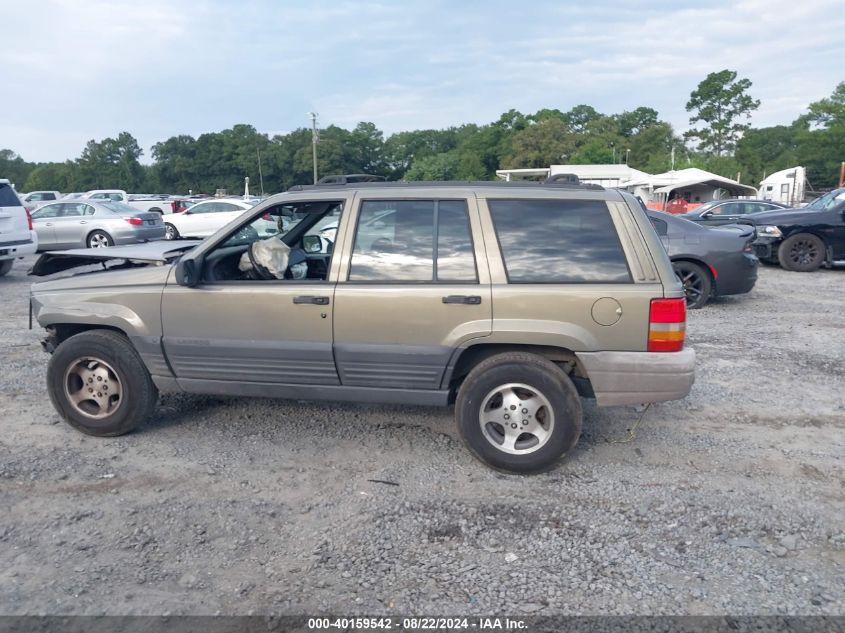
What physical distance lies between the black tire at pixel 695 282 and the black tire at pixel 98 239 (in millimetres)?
13080

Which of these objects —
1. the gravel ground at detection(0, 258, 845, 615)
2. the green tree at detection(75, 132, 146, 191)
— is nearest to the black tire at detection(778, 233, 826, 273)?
the gravel ground at detection(0, 258, 845, 615)

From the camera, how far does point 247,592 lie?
297 cm

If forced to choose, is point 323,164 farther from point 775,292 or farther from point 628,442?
point 628,442

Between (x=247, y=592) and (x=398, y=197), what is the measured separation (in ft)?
8.13

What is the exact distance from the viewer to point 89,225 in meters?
16.1

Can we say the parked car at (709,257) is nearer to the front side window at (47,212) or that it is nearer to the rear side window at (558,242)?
the rear side window at (558,242)

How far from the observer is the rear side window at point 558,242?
13.0ft

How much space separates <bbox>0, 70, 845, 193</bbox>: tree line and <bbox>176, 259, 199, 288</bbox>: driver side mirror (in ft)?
221

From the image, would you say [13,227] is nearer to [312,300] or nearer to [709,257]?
[312,300]

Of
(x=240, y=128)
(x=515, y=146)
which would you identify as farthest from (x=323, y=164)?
(x=240, y=128)

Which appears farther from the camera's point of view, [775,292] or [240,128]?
[240,128]

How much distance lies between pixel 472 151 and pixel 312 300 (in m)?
96.8

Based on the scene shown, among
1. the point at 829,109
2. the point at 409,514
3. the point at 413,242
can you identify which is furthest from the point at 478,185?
the point at 829,109

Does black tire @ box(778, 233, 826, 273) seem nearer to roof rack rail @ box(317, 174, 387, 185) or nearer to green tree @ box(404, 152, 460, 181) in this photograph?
roof rack rail @ box(317, 174, 387, 185)
